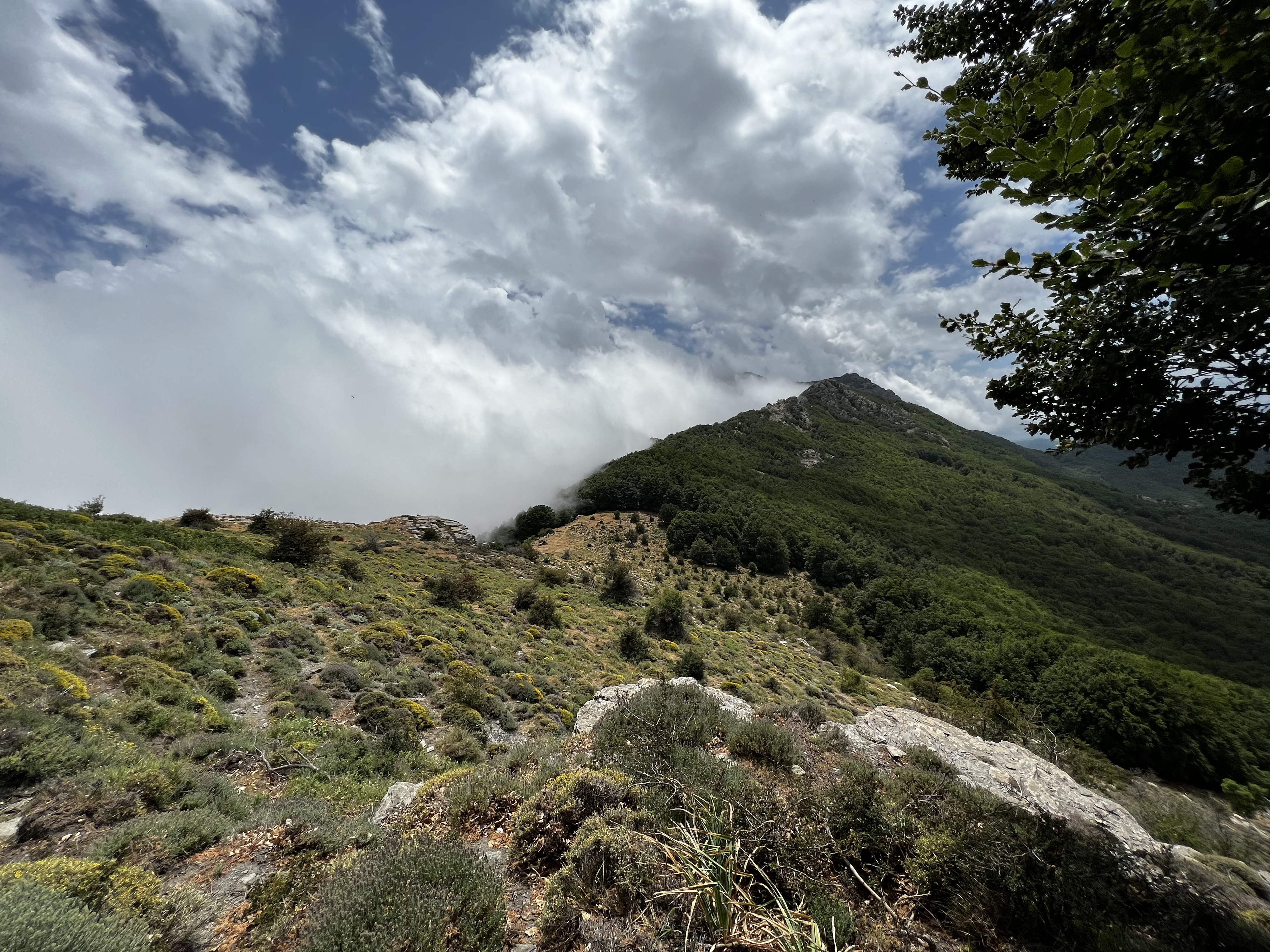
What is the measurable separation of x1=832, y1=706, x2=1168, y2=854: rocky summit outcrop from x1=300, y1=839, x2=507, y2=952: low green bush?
6.56 metres

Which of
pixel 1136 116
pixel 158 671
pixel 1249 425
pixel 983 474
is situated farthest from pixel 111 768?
pixel 983 474

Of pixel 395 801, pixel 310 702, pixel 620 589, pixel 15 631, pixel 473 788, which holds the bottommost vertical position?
pixel 620 589

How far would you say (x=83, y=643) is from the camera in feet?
25.9

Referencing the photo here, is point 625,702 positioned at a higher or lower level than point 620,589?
higher

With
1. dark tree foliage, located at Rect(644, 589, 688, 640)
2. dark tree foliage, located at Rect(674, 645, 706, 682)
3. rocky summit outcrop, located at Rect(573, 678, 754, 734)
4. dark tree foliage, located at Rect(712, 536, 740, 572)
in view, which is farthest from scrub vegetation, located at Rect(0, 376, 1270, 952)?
dark tree foliage, located at Rect(712, 536, 740, 572)

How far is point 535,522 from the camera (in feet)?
200

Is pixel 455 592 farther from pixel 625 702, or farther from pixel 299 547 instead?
pixel 625 702

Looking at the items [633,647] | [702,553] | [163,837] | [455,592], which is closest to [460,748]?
[163,837]

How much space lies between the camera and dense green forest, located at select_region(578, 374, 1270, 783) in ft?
79.6

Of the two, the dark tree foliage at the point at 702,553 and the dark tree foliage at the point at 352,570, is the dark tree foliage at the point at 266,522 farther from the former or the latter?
the dark tree foliage at the point at 702,553

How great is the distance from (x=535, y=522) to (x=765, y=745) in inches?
2232

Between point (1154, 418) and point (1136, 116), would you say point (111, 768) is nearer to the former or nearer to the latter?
point (1136, 116)

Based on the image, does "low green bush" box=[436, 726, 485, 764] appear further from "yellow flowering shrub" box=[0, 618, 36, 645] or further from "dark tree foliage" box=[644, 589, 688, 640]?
"dark tree foliage" box=[644, 589, 688, 640]

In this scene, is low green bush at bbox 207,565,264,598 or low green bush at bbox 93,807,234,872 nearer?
low green bush at bbox 93,807,234,872
